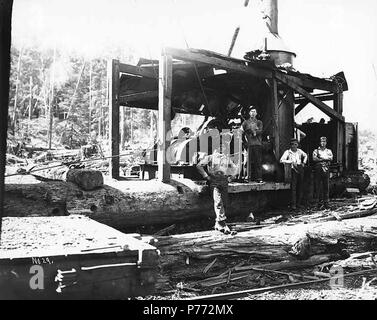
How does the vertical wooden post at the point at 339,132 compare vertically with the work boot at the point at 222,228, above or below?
above

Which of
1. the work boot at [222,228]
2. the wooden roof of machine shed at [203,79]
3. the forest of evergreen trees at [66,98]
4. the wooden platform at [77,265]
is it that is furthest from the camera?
the forest of evergreen trees at [66,98]

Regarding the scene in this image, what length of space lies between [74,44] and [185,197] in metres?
51.2

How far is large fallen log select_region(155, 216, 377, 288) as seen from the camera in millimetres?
6195

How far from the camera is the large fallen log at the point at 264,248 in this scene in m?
6.20

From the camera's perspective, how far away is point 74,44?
177ft

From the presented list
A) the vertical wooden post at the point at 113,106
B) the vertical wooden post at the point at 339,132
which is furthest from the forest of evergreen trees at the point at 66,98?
the vertical wooden post at the point at 113,106

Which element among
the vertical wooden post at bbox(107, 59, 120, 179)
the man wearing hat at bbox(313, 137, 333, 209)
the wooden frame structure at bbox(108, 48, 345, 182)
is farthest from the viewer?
the man wearing hat at bbox(313, 137, 333, 209)

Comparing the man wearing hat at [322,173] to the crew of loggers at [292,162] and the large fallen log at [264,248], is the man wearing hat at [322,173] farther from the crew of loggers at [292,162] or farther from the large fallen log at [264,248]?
the large fallen log at [264,248]

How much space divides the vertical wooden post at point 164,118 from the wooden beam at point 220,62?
0.99ft

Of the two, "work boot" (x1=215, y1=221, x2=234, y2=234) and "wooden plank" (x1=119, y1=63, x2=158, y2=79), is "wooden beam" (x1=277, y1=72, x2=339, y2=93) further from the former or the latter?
"work boot" (x1=215, y1=221, x2=234, y2=234)

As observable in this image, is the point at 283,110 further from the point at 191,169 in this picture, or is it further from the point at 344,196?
the point at 191,169

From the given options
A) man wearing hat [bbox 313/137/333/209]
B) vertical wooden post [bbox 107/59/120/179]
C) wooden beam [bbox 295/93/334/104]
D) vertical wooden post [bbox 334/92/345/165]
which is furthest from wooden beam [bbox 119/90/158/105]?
vertical wooden post [bbox 334/92/345/165]

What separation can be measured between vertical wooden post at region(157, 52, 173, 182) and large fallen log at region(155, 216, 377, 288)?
171 cm

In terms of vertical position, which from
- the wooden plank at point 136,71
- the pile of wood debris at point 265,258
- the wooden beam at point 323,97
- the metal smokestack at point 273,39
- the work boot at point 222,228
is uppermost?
the metal smokestack at point 273,39
